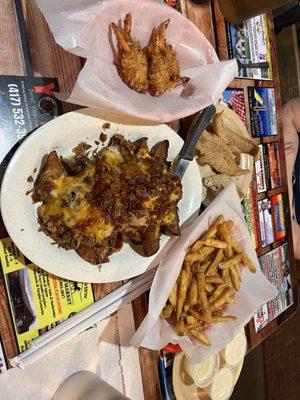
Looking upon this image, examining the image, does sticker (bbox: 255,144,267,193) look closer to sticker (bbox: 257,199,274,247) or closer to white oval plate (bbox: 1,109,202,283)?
sticker (bbox: 257,199,274,247)

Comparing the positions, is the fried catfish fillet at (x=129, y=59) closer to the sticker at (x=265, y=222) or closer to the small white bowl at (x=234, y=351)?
the sticker at (x=265, y=222)

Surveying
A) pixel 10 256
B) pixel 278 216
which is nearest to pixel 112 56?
pixel 10 256

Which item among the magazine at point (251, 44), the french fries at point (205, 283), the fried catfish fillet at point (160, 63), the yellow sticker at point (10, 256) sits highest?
the magazine at point (251, 44)

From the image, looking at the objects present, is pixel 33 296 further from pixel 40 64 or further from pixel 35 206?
→ pixel 40 64

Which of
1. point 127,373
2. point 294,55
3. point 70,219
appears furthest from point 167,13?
point 294,55

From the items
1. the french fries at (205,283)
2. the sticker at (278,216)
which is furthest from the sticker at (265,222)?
the french fries at (205,283)

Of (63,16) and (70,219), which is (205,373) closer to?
Answer: (70,219)

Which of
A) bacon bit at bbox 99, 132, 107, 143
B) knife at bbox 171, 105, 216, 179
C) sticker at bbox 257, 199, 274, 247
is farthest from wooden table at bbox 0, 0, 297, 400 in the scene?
sticker at bbox 257, 199, 274, 247
